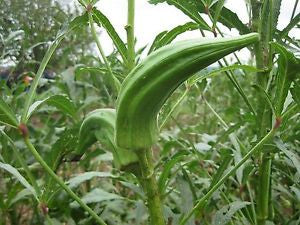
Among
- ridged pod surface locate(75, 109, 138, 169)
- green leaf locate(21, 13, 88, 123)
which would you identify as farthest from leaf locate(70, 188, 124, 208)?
green leaf locate(21, 13, 88, 123)

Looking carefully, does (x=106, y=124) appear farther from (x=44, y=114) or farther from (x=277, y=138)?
(x=44, y=114)

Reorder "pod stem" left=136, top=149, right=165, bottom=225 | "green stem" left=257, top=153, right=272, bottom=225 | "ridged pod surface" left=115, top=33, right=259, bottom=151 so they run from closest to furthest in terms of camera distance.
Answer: "ridged pod surface" left=115, top=33, right=259, bottom=151 < "pod stem" left=136, top=149, right=165, bottom=225 < "green stem" left=257, top=153, right=272, bottom=225

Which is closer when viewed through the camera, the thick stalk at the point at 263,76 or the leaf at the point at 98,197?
the thick stalk at the point at 263,76

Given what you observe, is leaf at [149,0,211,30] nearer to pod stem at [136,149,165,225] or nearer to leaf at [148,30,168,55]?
leaf at [148,30,168,55]

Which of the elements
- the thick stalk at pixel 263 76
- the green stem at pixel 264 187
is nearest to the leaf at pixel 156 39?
the thick stalk at pixel 263 76

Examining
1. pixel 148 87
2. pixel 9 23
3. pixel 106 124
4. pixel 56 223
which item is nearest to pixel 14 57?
pixel 9 23

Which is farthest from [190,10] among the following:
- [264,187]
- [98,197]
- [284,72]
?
[98,197]

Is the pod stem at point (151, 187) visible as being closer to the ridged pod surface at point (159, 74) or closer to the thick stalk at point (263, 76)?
the ridged pod surface at point (159, 74)
